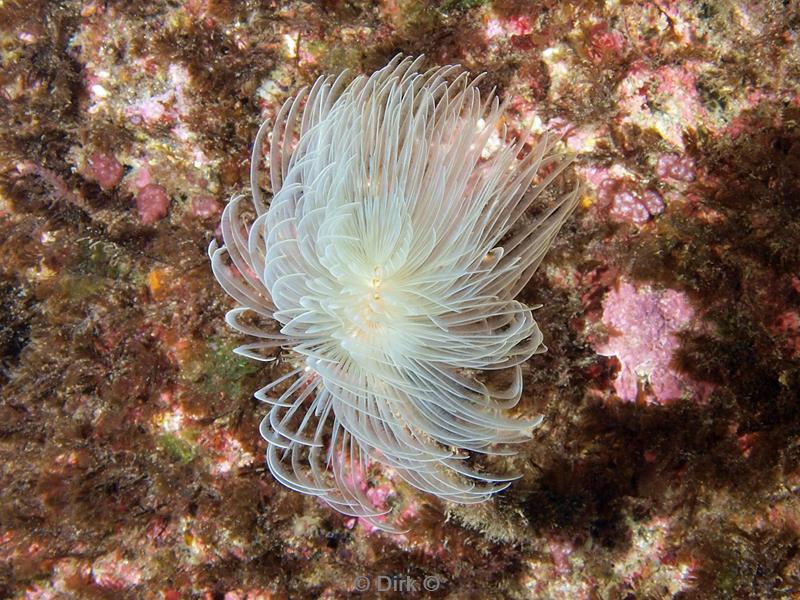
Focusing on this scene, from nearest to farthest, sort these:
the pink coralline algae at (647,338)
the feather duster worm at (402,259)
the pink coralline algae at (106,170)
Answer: the feather duster worm at (402,259) → the pink coralline algae at (647,338) → the pink coralline algae at (106,170)

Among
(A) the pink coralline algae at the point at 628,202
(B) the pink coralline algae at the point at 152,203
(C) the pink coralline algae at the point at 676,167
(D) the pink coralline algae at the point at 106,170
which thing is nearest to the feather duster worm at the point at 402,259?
(A) the pink coralline algae at the point at 628,202

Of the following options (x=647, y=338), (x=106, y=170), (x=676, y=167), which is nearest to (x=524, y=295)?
(x=647, y=338)

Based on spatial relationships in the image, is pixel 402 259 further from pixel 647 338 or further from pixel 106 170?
pixel 106 170

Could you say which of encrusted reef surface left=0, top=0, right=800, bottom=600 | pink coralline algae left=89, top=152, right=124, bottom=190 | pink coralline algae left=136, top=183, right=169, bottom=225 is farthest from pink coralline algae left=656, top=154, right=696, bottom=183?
pink coralline algae left=89, top=152, right=124, bottom=190

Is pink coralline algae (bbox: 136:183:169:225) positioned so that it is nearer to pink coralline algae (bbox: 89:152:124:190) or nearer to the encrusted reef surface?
the encrusted reef surface

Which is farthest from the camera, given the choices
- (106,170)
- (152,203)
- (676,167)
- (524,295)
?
(106,170)

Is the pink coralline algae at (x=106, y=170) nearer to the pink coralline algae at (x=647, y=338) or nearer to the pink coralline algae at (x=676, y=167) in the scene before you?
the pink coralline algae at (x=647, y=338)
